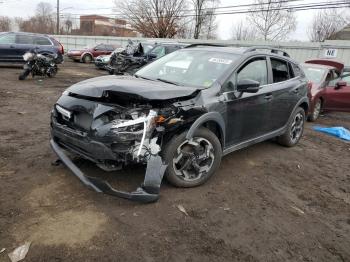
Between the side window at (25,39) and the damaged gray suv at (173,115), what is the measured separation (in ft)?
40.4

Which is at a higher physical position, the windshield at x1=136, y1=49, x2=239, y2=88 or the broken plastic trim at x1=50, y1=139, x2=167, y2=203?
the windshield at x1=136, y1=49, x2=239, y2=88

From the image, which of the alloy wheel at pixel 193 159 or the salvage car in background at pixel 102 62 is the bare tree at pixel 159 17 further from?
the alloy wheel at pixel 193 159

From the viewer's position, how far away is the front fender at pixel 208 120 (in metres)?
3.87

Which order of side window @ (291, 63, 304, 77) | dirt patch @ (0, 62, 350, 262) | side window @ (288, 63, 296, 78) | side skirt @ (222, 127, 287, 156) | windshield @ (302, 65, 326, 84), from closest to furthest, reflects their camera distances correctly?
dirt patch @ (0, 62, 350, 262) → side skirt @ (222, 127, 287, 156) → side window @ (288, 63, 296, 78) → side window @ (291, 63, 304, 77) → windshield @ (302, 65, 326, 84)

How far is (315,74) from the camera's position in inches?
388

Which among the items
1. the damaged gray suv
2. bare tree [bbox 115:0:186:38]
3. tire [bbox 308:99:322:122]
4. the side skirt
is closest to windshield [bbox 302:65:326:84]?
tire [bbox 308:99:322:122]

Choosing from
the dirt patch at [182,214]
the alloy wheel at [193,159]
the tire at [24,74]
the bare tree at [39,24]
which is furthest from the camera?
the bare tree at [39,24]

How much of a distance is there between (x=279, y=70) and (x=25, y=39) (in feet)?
44.0

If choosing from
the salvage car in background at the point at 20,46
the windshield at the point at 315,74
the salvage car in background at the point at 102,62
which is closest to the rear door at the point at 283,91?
the windshield at the point at 315,74

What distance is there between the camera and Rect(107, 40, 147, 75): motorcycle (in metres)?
15.5

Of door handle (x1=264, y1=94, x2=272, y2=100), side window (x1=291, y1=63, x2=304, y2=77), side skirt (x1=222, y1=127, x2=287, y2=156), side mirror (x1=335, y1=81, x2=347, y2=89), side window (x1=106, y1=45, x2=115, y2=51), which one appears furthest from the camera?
side window (x1=106, y1=45, x2=115, y2=51)

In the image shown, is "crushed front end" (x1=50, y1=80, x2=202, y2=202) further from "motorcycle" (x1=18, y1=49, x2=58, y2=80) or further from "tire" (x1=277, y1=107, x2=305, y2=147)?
"motorcycle" (x1=18, y1=49, x2=58, y2=80)

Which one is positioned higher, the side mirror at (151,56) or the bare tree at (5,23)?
the bare tree at (5,23)

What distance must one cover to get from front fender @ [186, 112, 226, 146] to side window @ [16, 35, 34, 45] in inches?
547
